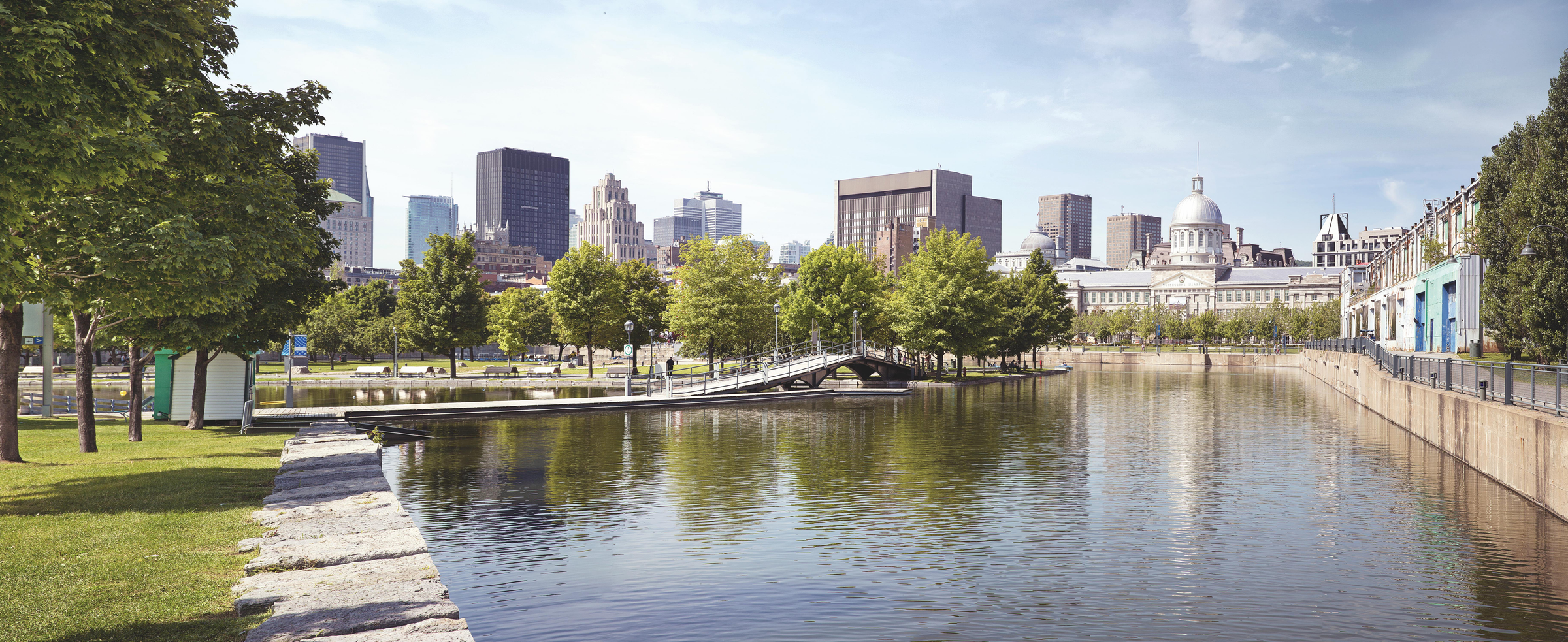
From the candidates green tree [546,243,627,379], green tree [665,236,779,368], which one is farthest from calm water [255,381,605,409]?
green tree [546,243,627,379]

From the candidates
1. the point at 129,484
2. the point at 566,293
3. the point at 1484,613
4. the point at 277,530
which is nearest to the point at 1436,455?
the point at 1484,613

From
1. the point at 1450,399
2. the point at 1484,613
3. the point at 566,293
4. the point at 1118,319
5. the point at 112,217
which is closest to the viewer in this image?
the point at 1484,613

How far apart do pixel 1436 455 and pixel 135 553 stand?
33.2 metres

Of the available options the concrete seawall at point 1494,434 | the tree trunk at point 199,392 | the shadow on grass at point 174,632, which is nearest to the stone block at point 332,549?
the shadow on grass at point 174,632

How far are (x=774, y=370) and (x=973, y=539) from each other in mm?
39204

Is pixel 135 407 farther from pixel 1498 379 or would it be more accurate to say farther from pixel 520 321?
pixel 520 321

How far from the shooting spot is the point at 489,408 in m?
40.8

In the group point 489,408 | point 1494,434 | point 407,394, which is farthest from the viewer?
point 407,394

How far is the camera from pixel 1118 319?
17575 cm

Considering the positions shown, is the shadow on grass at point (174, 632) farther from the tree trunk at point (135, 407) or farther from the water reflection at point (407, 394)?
the water reflection at point (407, 394)

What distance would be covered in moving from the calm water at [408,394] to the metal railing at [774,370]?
4.67 m

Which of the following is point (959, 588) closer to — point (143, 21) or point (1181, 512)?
point (1181, 512)

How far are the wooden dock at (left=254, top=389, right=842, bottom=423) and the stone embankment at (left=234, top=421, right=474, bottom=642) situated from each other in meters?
18.6

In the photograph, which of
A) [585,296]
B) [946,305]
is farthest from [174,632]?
[585,296]
